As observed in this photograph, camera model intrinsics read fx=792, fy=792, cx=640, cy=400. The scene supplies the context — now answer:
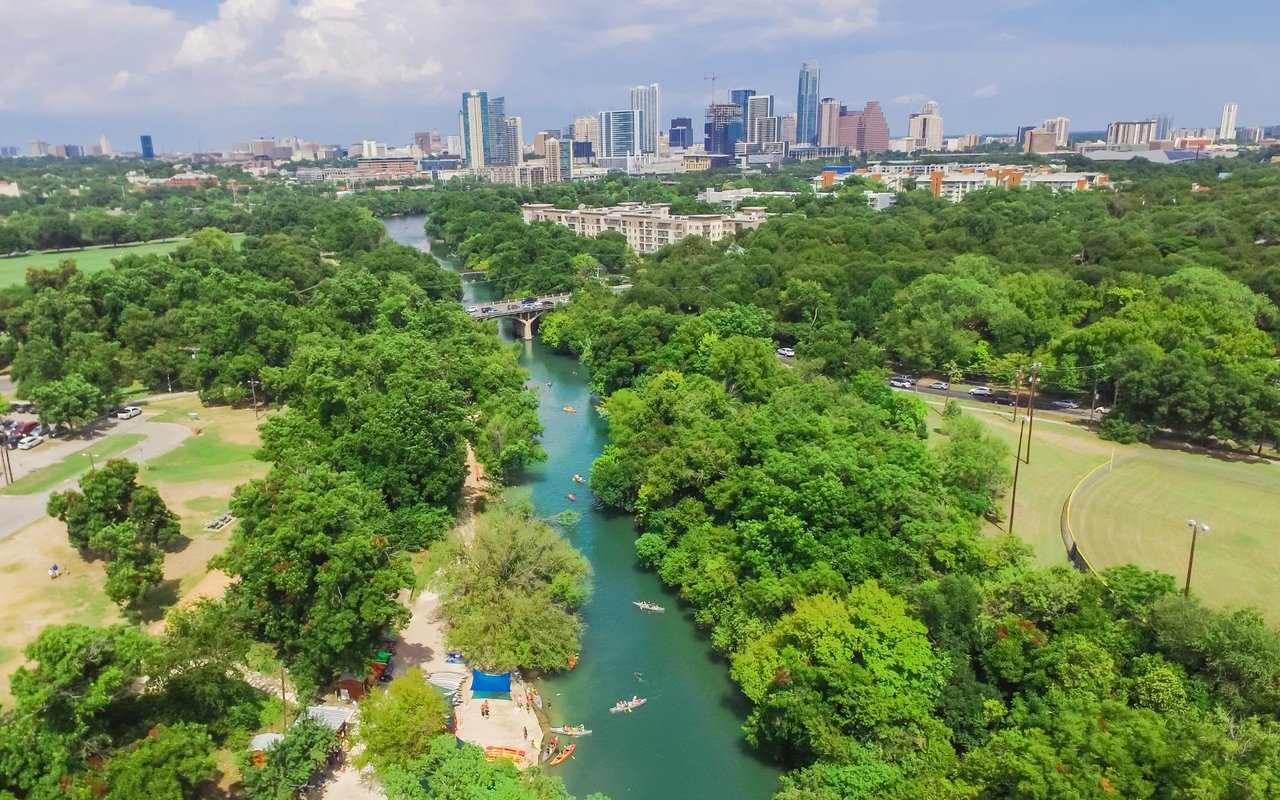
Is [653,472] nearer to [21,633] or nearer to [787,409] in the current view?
[787,409]

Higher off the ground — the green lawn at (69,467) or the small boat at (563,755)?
the green lawn at (69,467)

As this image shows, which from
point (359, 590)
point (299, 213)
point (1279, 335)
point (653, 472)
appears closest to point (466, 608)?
point (359, 590)

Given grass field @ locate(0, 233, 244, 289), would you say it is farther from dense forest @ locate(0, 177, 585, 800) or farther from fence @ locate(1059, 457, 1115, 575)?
fence @ locate(1059, 457, 1115, 575)

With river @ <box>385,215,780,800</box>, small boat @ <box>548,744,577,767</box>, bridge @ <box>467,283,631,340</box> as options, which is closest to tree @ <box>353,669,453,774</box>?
small boat @ <box>548,744,577,767</box>

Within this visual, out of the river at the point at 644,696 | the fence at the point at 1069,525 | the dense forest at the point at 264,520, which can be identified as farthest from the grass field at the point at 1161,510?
the dense forest at the point at 264,520

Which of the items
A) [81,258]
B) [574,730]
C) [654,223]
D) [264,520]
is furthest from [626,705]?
[81,258]

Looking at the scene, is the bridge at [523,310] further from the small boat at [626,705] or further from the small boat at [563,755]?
the small boat at [563,755]

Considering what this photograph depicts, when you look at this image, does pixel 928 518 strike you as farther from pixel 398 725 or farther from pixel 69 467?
pixel 69 467
